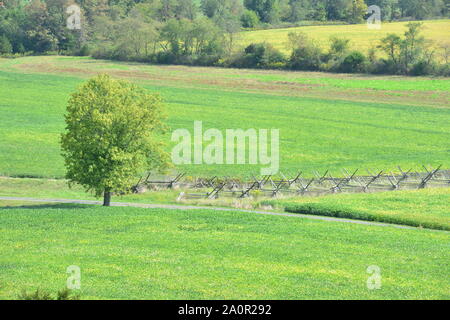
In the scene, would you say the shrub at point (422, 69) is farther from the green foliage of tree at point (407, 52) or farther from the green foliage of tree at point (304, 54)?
the green foliage of tree at point (304, 54)

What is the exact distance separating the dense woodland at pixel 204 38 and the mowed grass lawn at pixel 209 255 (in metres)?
81.8

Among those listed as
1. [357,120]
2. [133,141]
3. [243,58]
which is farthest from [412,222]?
Result: [243,58]

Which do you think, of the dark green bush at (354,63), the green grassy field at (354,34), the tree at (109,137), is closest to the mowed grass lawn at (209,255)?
Result: the tree at (109,137)

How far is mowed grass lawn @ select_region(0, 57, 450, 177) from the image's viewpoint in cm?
7869

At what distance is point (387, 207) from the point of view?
57.3m

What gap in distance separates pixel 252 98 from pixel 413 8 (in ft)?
276

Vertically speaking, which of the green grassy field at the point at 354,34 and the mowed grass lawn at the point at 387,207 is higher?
the green grassy field at the point at 354,34

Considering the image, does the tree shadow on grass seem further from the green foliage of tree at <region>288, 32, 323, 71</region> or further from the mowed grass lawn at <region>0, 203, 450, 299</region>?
the green foliage of tree at <region>288, 32, 323, 71</region>

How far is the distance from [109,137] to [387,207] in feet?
60.6

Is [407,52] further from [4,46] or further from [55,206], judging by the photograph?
[55,206]

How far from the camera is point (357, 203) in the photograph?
58.3 meters

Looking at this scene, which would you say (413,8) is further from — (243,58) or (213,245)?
(213,245)

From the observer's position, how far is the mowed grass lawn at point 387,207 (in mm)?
53406

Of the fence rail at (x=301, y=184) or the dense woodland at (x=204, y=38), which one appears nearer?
the fence rail at (x=301, y=184)
